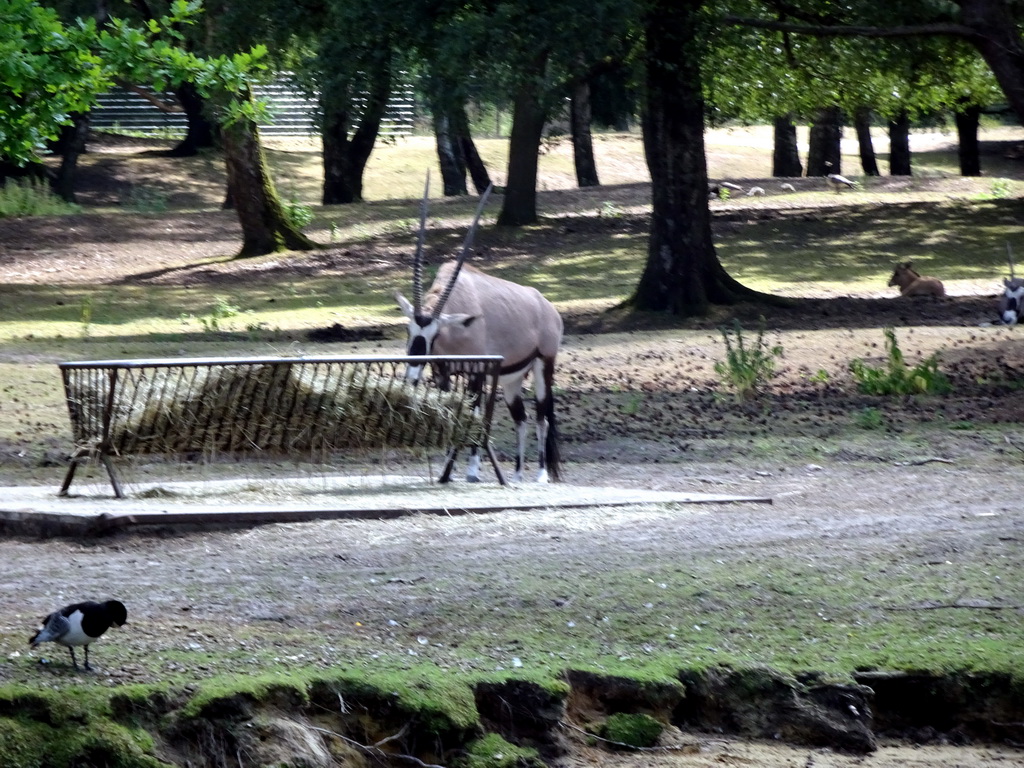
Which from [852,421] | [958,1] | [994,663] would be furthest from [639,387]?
[994,663]

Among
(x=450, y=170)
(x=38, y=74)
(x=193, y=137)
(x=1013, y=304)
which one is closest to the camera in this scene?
(x=38, y=74)

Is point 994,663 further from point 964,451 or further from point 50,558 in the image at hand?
point 964,451

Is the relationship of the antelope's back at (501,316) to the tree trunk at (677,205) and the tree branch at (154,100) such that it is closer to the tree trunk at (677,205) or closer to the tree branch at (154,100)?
the tree branch at (154,100)

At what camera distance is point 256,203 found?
28.3 m

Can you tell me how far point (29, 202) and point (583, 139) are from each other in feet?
49.1

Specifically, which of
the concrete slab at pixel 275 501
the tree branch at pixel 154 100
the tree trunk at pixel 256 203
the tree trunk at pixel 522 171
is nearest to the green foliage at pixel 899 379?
the concrete slab at pixel 275 501

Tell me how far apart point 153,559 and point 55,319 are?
1506 centimetres

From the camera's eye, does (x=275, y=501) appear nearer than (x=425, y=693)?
No

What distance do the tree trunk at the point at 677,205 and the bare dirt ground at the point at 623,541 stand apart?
4.37 meters

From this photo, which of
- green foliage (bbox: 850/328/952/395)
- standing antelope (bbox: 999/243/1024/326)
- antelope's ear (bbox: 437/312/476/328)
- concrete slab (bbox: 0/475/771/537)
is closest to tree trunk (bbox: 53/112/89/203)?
standing antelope (bbox: 999/243/1024/326)

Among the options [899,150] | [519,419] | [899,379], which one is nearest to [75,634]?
[519,419]

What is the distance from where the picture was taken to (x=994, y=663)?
19.6 feet

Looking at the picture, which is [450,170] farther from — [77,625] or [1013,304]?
[77,625]

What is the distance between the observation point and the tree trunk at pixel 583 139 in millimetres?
38644
